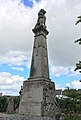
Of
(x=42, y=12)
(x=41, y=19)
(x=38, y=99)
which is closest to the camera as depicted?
(x=38, y=99)

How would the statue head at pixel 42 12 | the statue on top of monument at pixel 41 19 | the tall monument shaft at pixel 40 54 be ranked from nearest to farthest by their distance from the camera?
the tall monument shaft at pixel 40 54 < the statue on top of monument at pixel 41 19 < the statue head at pixel 42 12

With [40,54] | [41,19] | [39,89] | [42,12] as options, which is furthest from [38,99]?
[42,12]

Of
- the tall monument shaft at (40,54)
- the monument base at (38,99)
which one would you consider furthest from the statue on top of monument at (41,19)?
the monument base at (38,99)

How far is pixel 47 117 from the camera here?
480 inches

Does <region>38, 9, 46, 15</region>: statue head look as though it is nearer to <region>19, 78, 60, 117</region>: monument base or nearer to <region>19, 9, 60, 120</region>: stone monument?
<region>19, 9, 60, 120</region>: stone monument

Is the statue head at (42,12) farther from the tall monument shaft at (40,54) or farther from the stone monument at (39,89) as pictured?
the stone monument at (39,89)

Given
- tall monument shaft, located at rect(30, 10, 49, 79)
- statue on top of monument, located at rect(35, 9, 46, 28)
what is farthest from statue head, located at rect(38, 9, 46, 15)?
tall monument shaft, located at rect(30, 10, 49, 79)

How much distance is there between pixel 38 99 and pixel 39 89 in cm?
55

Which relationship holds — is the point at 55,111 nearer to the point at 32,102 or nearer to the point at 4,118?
the point at 32,102

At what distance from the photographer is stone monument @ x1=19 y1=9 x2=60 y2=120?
12449mm

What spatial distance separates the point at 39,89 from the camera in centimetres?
1248

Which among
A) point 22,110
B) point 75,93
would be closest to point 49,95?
point 22,110

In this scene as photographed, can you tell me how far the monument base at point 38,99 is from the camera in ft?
40.7

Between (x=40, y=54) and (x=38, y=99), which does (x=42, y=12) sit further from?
(x=38, y=99)
